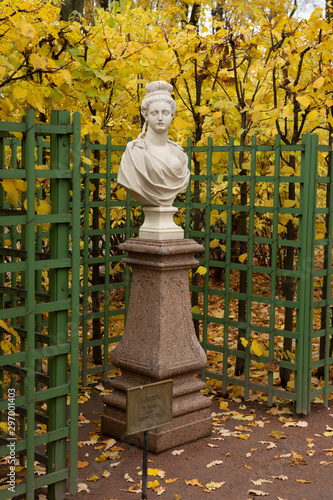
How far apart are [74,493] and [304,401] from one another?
8.09ft

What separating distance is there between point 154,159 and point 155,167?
0.23 feet

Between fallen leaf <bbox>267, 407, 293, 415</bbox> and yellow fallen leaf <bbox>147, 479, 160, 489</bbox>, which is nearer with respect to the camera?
yellow fallen leaf <bbox>147, 479, 160, 489</bbox>

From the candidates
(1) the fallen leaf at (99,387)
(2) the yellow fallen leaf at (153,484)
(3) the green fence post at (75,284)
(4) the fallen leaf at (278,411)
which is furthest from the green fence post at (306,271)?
(3) the green fence post at (75,284)

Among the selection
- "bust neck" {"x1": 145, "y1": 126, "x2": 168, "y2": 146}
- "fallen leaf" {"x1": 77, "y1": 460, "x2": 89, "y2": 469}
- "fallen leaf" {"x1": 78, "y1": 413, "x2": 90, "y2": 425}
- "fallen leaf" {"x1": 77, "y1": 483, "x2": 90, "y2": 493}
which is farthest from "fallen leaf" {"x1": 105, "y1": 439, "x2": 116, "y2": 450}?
"bust neck" {"x1": 145, "y1": 126, "x2": 168, "y2": 146}

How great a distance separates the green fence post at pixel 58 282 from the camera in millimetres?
3699

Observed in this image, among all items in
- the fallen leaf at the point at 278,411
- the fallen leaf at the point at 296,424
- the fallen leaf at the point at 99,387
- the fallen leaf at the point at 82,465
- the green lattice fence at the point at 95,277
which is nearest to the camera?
the green lattice fence at the point at 95,277

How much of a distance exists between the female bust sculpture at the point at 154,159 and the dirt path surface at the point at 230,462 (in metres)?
2.03

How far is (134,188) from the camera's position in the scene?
485 cm

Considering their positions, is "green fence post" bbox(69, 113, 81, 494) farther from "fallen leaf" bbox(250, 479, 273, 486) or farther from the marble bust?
"fallen leaf" bbox(250, 479, 273, 486)

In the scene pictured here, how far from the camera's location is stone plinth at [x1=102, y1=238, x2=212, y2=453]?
15.7ft

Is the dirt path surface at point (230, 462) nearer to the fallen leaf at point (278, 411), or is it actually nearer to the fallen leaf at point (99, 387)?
the fallen leaf at point (278, 411)

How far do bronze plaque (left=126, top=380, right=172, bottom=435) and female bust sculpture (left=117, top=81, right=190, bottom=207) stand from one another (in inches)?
69.3

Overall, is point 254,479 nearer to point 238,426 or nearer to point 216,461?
point 216,461

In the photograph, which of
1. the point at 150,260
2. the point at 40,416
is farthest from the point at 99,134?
the point at 40,416
